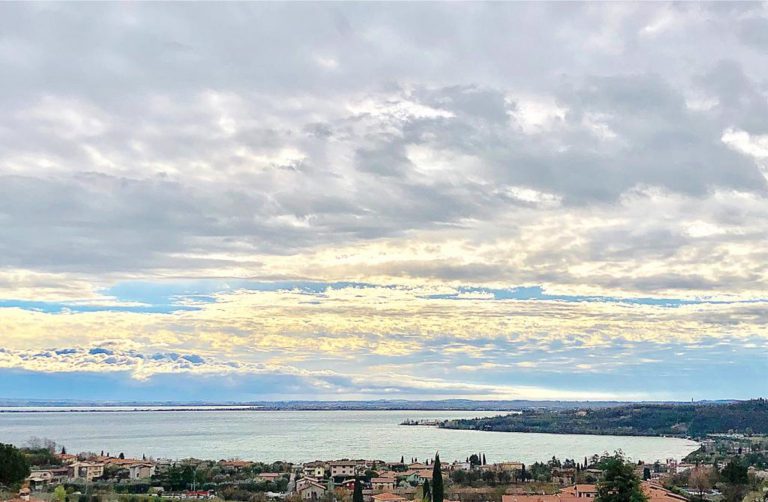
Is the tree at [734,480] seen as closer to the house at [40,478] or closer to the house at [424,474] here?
the house at [424,474]

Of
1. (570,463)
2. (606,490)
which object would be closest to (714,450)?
(570,463)

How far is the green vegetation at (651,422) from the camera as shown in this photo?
12200 cm

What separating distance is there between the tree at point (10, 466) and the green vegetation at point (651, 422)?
10215cm

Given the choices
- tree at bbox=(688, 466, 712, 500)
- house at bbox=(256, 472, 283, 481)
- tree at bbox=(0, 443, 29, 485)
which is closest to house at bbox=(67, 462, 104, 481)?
house at bbox=(256, 472, 283, 481)

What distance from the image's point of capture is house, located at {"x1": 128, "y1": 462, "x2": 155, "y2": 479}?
51.3 meters

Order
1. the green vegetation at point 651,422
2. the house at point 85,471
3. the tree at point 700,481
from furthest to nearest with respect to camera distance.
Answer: the green vegetation at point 651,422, the house at point 85,471, the tree at point 700,481

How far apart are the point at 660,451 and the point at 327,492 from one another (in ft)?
193

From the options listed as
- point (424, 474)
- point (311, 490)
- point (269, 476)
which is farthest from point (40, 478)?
point (424, 474)

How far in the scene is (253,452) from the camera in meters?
84.8

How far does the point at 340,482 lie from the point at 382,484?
4160 mm

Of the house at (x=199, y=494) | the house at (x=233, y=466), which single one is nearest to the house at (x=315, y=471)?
the house at (x=233, y=466)

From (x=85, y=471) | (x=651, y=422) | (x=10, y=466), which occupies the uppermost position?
(x=10, y=466)

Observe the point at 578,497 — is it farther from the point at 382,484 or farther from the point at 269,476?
the point at 269,476

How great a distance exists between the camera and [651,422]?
138250mm
